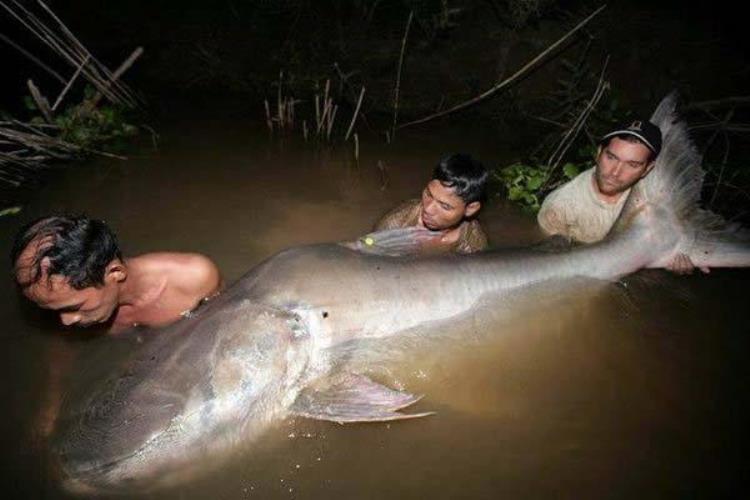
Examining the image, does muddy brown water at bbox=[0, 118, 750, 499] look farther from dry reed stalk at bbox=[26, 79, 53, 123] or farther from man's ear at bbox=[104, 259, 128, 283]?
dry reed stalk at bbox=[26, 79, 53, 123]

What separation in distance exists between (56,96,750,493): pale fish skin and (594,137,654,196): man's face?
70cm

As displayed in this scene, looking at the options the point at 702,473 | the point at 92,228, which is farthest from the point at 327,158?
the point at 702,473

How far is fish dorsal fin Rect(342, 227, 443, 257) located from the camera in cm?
296

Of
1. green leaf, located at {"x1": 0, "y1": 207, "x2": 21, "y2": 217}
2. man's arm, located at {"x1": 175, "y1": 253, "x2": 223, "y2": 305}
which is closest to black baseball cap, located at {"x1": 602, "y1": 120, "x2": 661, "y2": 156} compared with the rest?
man's arm, located at {"x1": 175, "y1": 253, "x2": 223, "y2": 305}

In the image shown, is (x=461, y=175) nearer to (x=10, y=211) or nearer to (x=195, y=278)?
(x=195, y=278)

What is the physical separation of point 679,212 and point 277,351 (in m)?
3.22

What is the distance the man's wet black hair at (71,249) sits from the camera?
2246mm

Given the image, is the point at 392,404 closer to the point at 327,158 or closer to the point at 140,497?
the point at 140,497

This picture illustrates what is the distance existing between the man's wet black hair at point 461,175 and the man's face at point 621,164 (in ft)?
3.80

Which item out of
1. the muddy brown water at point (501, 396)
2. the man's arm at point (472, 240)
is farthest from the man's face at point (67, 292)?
the man's arm at point (472, 240)

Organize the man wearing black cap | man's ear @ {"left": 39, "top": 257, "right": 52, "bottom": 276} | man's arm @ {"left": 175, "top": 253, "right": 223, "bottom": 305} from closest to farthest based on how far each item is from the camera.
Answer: man's ear @ {"left": 39, "top": 257, "right": 52, "bottom": 276}, man's arm @ {"left": 175, "top": 253, "right": 223, "bottom": 305}, the man wearing black cap

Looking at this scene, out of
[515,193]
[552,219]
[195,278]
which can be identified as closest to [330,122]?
[515,193]

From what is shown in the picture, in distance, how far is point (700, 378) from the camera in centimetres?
312

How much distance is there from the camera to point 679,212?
12.3 feet
